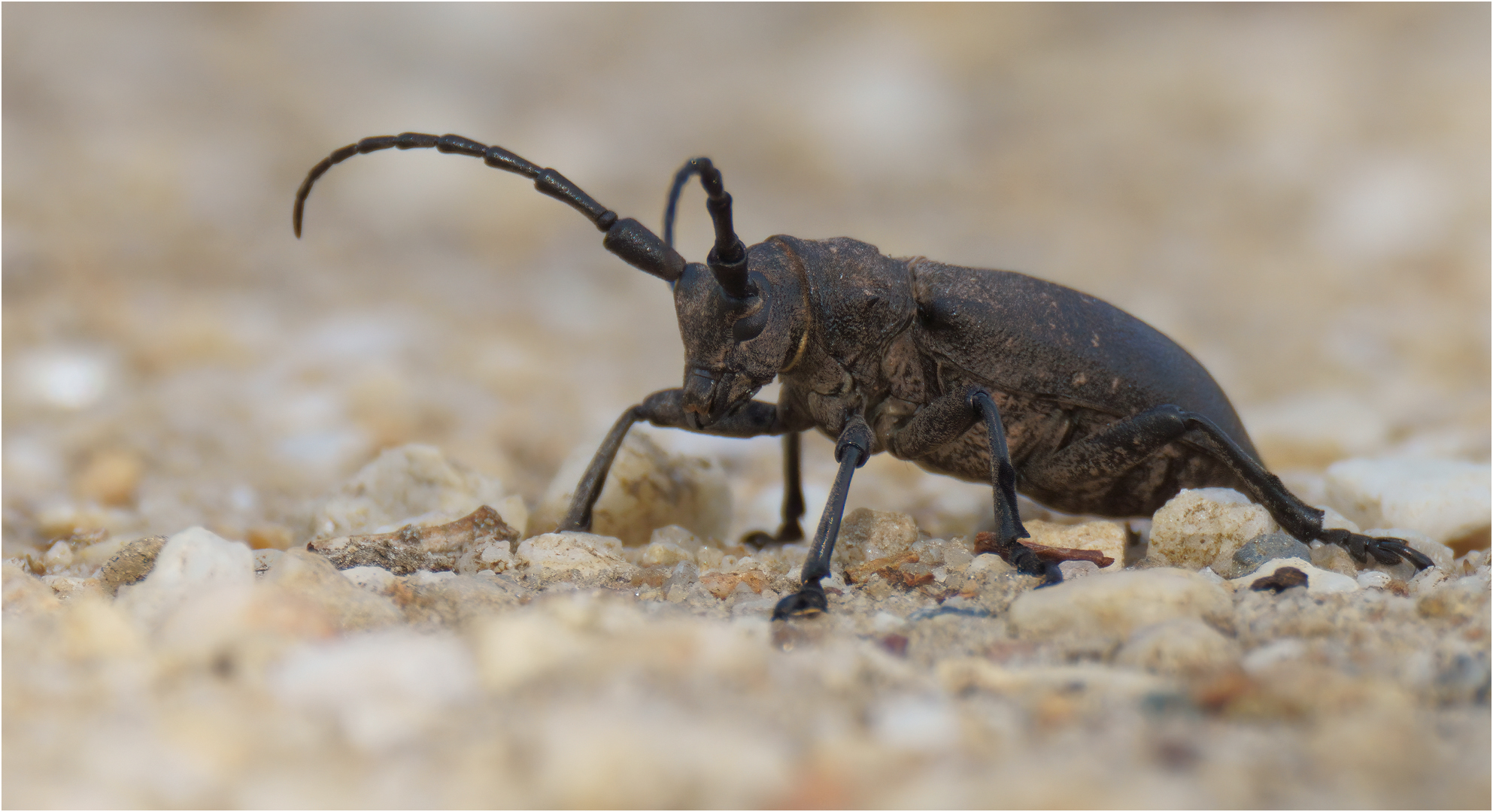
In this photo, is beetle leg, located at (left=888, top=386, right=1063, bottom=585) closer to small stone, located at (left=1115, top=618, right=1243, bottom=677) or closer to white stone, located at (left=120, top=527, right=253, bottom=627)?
small stone, located at (left=1115, top=618, right=1243, bottom=677)

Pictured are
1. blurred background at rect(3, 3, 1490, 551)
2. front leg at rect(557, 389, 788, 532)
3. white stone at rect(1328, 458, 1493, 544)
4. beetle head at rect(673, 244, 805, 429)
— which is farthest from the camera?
blurred background at rect(3, 3, 1490, 551)

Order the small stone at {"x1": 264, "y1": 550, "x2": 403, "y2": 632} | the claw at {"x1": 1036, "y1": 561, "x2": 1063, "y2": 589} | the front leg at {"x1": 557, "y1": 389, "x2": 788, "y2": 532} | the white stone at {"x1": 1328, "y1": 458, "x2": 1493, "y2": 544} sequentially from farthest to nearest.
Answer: the front leg at {"x1": 557, "y1": 389, "x2": 788, "y2": 532} < the white stone at {"x1": 1328, "y1": 458, "x2": 1493, "y2": 544} < the claw at {"x1": 1036, "y1": 561, "x2": 1063, "y2": 589} < the small stone at {"x1": 264, "y1": 550, "x2": 403, "y2": 632}

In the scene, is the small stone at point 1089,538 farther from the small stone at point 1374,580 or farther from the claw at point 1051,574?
the small stone at point 1374,580

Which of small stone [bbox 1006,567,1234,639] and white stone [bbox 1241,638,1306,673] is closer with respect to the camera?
white stone [bbox 1241,638,1306,673]

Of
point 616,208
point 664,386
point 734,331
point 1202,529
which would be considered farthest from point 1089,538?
point 616,208

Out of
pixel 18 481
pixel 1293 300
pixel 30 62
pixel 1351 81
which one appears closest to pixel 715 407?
pixel 18 481

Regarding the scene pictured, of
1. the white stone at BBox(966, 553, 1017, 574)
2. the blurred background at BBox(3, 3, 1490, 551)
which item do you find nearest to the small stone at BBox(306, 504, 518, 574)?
the blurred background at BBox(3, 3, 1490, 551)

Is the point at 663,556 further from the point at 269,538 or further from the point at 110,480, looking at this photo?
the point at 110,480
